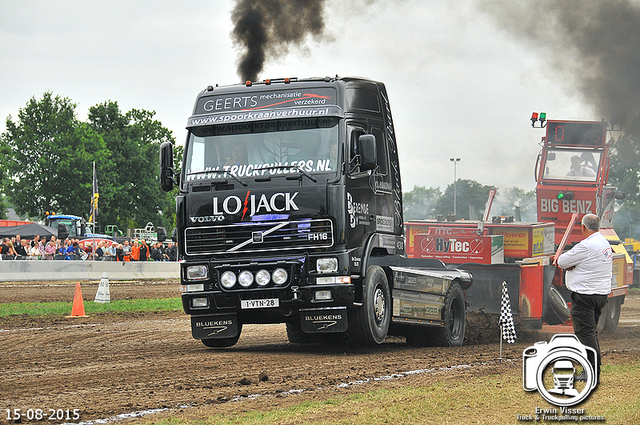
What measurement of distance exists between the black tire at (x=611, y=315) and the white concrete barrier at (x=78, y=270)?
20804mm

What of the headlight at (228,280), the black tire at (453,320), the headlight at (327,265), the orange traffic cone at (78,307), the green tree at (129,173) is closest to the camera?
the headlight at (327,265)

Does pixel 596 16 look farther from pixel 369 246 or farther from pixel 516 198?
pixel 369 246

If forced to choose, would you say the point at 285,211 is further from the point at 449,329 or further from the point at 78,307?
the point at 78,307

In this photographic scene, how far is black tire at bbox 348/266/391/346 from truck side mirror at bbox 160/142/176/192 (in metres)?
3.02

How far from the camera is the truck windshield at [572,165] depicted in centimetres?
1755

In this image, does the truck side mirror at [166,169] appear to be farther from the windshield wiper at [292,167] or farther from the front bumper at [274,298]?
the front bumper at [274,298]

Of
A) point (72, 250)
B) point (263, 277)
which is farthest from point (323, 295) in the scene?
point (72, 250)

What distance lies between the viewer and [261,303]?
10688 mm

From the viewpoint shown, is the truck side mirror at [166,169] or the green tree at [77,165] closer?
the truck side mirror at [166,169]

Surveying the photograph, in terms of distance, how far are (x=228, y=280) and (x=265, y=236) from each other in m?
0.78

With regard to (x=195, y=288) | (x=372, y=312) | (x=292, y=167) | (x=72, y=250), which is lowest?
(x=372, y=312)

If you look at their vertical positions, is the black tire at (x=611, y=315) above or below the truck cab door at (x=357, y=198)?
below

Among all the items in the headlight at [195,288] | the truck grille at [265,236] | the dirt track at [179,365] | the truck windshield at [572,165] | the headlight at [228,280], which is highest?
the truck windshield at [572,165]

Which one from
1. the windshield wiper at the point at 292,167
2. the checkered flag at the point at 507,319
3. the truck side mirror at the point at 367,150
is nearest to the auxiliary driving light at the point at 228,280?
the windshield wiper at the point at 292,167
